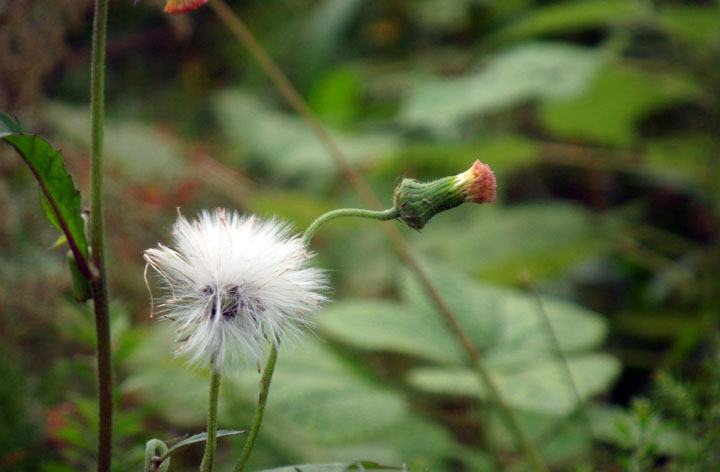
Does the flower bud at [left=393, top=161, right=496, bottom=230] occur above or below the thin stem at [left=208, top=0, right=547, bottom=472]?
below

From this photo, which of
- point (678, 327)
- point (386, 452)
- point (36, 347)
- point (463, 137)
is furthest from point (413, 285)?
point (463, 137)

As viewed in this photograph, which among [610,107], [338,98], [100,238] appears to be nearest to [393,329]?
[100,238]

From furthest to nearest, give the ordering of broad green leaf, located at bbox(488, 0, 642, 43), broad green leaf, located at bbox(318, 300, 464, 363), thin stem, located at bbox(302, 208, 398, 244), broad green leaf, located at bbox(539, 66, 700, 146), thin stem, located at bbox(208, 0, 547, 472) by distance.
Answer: broad green leaf, located at bbox(539, 66, 700, 146)
broad green leaf, located at bbox(488, 0, 642, 43)
broad green leaf, located at bbox(318, 300, 464, 363)
thin stem, located at bbox(208, 0, 547, 472)
thin stem, located at bbox(302, 208, 398, 244)

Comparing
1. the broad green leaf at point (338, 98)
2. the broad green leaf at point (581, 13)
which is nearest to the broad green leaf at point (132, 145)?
the broad green leaf at point (338, 98)

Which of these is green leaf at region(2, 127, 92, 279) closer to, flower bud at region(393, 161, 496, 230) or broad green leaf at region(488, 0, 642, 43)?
flower bud at region(393, 161, 496, 230)

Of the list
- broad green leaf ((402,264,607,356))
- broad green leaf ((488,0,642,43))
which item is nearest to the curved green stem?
broad green leaf ((402,264,607,356))

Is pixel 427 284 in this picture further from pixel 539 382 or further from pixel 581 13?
pixel 581 13

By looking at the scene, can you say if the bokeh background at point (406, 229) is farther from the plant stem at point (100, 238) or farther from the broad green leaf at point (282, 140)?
the plant stem at point (100, 238)
